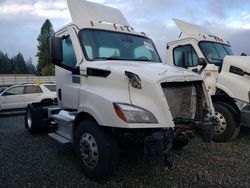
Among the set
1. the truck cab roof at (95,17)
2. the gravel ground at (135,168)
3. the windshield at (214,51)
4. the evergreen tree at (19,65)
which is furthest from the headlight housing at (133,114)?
the evergreen tree at (19,65)

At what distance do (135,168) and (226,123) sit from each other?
2801 mm

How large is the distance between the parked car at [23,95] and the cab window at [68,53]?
8.85m

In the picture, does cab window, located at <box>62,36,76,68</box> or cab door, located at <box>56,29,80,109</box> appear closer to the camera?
cab door, located at <box>56,29,80,109</box>

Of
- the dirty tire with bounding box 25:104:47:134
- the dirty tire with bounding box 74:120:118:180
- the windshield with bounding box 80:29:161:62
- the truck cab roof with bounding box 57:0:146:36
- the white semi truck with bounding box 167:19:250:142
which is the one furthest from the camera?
the dirty tire with bounding box 25:104:47:134

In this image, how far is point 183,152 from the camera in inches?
248

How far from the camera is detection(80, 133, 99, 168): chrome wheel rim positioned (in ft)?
15.2

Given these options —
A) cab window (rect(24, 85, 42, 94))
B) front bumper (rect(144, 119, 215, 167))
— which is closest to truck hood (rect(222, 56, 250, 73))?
front bumper (rect(144, 119, 215, 167))

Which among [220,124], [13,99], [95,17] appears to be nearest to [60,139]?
[95,17]

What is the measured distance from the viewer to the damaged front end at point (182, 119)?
4203 millimetres

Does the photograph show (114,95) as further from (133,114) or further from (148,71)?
(148,71)

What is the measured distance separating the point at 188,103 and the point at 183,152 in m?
1.71

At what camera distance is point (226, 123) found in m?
7.07

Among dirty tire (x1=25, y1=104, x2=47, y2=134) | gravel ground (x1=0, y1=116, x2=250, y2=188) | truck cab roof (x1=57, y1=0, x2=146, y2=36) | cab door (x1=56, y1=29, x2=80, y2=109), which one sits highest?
truck cab roof (x1=57, y1=0, x2=146, y2=36)

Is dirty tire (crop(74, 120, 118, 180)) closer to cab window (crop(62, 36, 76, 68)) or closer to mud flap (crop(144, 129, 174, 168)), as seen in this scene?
mud flap (crop(144, 129, 174, 168))
